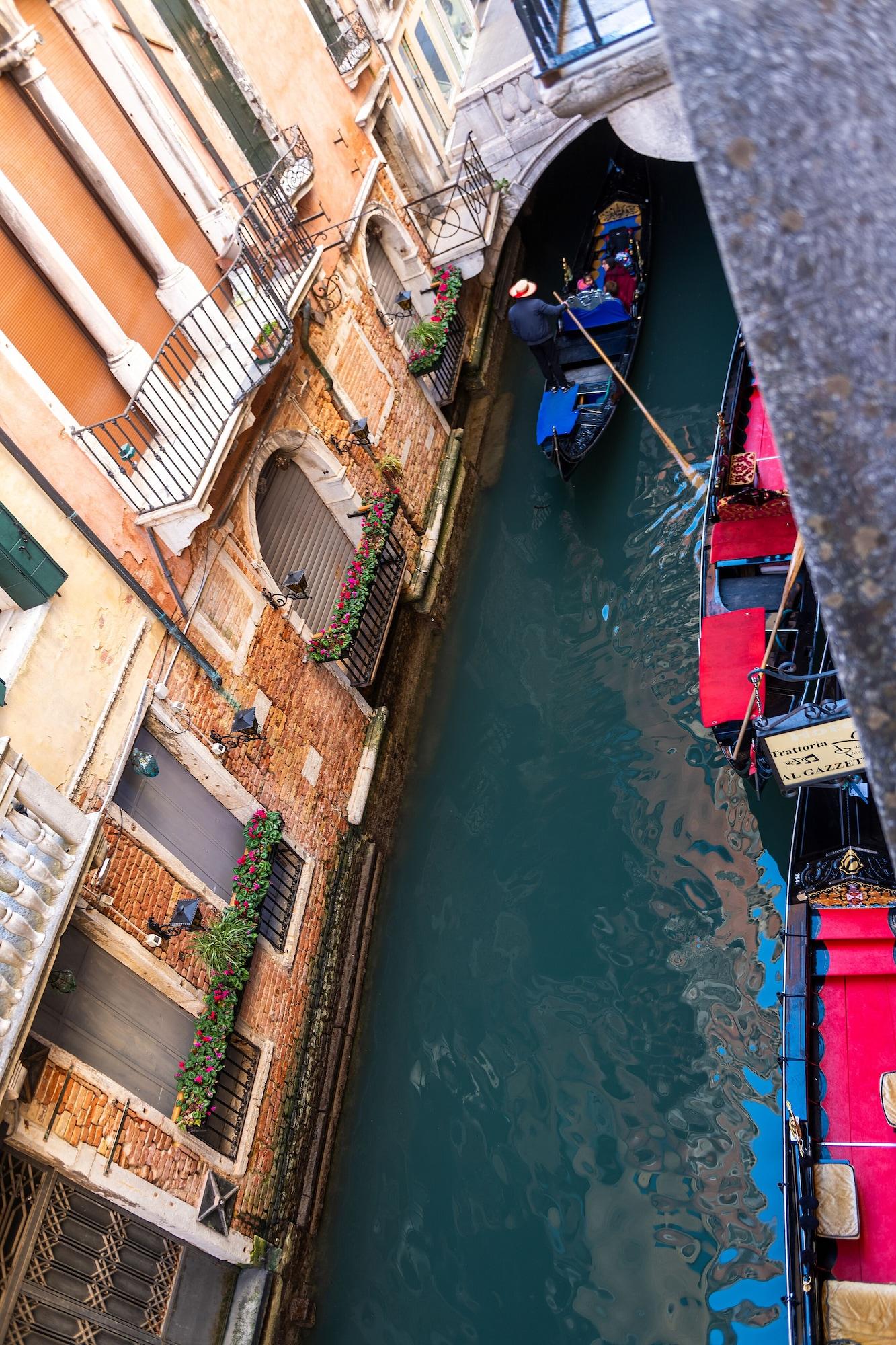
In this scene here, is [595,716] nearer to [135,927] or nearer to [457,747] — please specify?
[457,747]

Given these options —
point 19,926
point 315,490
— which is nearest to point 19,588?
point 19,926

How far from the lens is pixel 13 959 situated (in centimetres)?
594

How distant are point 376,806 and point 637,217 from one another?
9214 mm

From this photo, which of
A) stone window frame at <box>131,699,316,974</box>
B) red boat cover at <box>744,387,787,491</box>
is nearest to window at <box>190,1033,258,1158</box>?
stone window frame at <box>131,699,316,974</box>

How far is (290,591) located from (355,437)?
2463 mm

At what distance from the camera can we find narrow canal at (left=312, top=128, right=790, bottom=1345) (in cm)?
737

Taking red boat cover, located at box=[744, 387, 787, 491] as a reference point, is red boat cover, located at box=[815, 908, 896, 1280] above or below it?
below

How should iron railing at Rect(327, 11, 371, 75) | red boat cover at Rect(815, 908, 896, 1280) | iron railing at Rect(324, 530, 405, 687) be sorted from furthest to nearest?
iron railing at Rect(327, 11, 371, 75)
iron railing at Rect(324, 530, 405, 687)
red boat cover at Rect(815, 908, 896, 1280)

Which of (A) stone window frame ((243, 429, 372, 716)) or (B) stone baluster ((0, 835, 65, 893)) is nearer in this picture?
(B) stone baluster ((0, 835, 65, 893))

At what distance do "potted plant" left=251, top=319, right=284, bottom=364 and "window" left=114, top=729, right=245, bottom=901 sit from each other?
3395 millimetres

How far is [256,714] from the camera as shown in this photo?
28.6ft

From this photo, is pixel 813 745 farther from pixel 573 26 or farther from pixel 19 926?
pixel 19 926

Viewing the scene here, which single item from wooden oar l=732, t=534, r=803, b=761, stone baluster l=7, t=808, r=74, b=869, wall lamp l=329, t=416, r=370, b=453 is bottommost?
stone baluster l=7, t=808, r=74, b=869

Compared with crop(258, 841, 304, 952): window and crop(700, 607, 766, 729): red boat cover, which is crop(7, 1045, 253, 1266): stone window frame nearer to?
crop(258, 841, 304, 952): window
